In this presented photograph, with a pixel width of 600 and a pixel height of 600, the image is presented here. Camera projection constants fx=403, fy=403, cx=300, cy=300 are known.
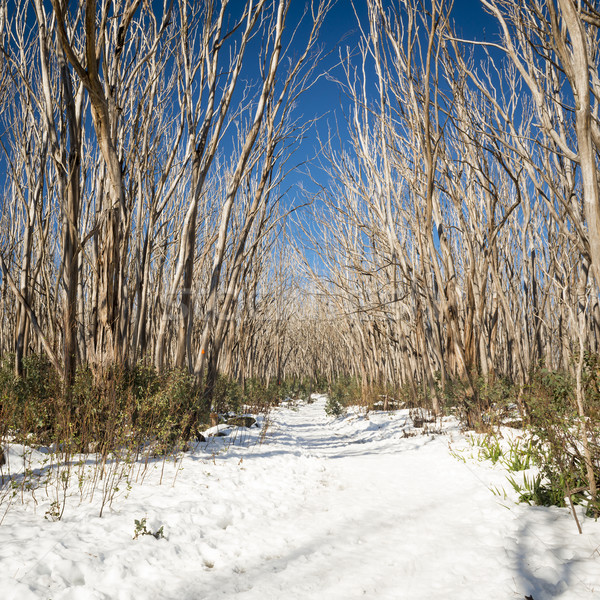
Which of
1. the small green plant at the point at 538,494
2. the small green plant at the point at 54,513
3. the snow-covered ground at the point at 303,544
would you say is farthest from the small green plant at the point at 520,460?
the small green plant at the point at 54,513

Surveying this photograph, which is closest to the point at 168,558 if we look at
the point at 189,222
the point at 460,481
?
the point at 460,481

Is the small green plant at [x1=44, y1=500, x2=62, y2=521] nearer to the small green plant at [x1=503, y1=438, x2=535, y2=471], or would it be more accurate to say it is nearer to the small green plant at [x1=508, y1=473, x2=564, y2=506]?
the small green plant at [x1=508, y1=473, x2=564, y2=506]

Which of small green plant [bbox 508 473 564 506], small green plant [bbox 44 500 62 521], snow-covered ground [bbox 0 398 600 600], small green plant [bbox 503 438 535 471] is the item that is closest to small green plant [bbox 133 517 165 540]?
snow-covered ground [bbox 0 398 600 600]

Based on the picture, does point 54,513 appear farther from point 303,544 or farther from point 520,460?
point 520,460

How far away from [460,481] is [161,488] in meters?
2.37

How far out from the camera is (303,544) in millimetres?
2281

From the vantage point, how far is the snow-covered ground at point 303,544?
1712mm

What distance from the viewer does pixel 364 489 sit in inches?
132

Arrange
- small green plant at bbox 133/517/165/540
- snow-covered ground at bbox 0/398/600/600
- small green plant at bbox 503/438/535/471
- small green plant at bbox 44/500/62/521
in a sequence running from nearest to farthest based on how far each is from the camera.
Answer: snow-covered ground at bbox 0/398/600/600 < small green plant at bbox 133/517/165/540 < small green plant at bbox 44/500/62/521 < small green plant at bbox 503/438/535/471

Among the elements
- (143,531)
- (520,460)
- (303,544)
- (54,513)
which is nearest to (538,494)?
(520,460)

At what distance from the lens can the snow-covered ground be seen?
171 cm

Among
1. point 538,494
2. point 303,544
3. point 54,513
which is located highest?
point 54,513

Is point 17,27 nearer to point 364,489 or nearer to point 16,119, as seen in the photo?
point 16,119

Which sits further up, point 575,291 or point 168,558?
point 575,291
